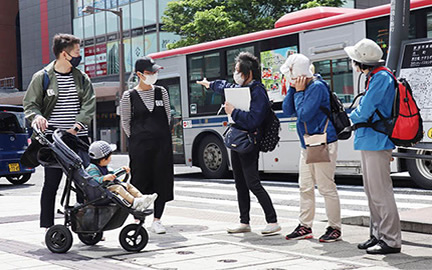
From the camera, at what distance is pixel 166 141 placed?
729cm

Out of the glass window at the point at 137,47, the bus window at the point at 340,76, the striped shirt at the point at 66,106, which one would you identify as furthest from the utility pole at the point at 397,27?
the glass window at the point at 137,47

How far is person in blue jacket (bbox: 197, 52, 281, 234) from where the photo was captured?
681 centimetres

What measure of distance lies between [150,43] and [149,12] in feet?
6.28

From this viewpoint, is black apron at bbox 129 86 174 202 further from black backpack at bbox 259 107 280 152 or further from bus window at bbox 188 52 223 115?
bus window at bbox 188 52 223 115

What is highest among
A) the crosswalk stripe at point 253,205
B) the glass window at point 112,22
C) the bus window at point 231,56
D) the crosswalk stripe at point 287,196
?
the glass window at point 112,22

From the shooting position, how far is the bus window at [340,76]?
12125 mm

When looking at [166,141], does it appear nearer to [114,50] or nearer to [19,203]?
[19,203]

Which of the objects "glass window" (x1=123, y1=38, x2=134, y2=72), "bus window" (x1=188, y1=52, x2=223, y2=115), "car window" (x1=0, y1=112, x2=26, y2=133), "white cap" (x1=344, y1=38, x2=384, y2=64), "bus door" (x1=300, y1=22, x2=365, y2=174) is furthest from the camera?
"glass window" (x1=123, y1=38, x2=134, y2=72)

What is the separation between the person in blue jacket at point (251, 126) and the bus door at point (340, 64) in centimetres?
537

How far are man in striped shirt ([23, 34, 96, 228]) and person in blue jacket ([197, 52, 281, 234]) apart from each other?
1501 mm

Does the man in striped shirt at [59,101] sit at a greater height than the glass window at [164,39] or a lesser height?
lesser

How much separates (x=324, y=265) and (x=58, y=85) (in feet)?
10.3

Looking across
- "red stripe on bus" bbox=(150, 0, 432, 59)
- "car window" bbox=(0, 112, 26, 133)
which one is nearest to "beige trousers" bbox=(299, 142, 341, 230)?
"red stripe on bus" bbox=(150, 0, 432, 59)

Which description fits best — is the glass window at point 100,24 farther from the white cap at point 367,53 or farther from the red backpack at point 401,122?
the red backpack at point 401,122
